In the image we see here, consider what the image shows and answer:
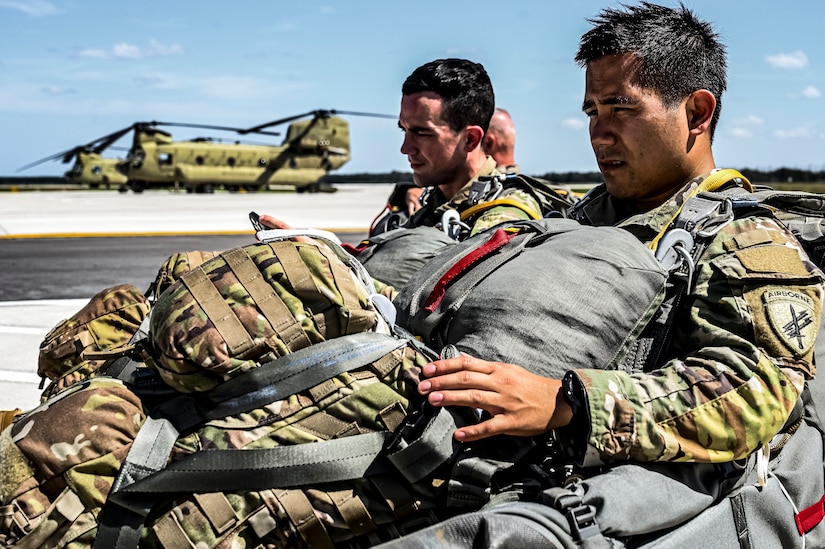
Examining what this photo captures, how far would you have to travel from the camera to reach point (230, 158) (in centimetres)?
3634

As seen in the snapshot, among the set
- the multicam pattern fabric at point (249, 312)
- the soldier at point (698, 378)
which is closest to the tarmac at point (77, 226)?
the multicam pattern fabric at point (249, 312)

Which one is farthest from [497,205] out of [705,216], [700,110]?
[705,216]

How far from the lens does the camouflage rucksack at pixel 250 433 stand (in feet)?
5.31

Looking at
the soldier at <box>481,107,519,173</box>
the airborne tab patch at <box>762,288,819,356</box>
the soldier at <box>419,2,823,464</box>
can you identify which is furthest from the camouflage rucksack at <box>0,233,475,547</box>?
the soldier at <box>481,107,519,173</box>

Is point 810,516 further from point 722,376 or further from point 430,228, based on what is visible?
point 430,228

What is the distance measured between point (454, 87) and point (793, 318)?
2.72m

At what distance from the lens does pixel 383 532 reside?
Answer: 176cm

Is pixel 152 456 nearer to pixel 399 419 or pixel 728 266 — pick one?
pixel 399 419

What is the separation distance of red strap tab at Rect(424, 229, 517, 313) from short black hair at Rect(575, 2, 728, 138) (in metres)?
0.73

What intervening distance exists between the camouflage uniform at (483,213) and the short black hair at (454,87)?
33 centimetres

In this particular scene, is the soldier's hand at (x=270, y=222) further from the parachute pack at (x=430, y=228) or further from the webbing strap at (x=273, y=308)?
the webbing strap at (x=273, y=308)

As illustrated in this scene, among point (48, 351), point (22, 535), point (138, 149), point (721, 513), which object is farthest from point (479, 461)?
point (138, 149)

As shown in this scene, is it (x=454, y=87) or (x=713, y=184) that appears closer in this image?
(x=713, y=184)

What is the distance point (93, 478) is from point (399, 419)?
2.13 ft
